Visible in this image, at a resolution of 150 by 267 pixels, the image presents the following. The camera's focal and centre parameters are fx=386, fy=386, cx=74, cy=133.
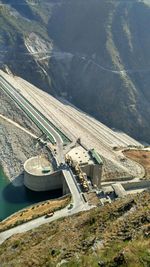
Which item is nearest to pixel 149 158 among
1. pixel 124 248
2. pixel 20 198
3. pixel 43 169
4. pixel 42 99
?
pixel 43 169

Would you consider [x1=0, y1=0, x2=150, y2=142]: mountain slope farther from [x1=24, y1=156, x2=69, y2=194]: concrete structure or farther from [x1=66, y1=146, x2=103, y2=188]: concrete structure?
[x1=24, y1=156, x2=69, y2=194]: concrete structure

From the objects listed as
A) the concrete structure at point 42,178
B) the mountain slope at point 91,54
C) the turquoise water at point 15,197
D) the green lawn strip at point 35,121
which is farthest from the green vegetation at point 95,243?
the mountain slope at point 91,54

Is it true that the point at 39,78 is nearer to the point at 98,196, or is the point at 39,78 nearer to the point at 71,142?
the point at 71,142

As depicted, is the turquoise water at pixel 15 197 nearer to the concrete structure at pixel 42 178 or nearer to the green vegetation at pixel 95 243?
the concrete structure at pixel 42 178

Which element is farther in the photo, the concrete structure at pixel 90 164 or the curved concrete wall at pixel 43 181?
the concrete structure at pixel 90 164

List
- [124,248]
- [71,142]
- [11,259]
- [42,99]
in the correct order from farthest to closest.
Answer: [42,99] → [71,142] → [11,259] → [124,248]

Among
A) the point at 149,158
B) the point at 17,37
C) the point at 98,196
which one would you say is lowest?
the point at 149,158

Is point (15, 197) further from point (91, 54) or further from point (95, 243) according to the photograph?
point (91, 54)
